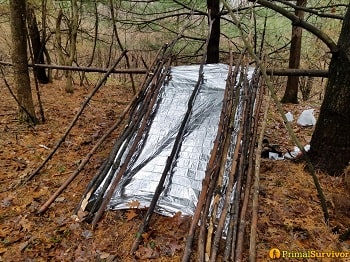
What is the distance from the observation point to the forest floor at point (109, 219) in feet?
7.76

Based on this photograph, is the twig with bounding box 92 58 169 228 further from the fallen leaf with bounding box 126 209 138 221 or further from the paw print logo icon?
the paw print logo icon

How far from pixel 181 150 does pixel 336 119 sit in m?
1.69


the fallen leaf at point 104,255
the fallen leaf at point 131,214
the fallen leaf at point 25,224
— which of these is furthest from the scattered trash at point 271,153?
the fallen leaf at point 25,224

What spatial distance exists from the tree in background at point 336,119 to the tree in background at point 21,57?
13.9 feet

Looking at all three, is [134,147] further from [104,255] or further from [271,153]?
[271,153]

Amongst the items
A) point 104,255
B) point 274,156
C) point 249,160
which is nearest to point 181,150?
point 249,160

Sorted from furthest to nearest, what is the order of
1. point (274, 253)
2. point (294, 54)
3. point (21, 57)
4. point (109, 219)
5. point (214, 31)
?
point (294, 54) < point (214, 31) < point (21, 57) < point (109, 219) < point (274, 253)

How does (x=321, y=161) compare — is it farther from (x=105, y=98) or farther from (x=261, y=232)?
(x=105, y=98)

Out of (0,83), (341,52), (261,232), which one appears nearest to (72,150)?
(261,232)

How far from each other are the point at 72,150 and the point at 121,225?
1.88 m

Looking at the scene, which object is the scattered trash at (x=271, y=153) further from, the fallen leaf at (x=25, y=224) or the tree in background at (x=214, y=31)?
the fallen leaf at (x=25, y=224)

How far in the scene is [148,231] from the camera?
250 cm

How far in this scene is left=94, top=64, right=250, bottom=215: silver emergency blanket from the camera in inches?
106

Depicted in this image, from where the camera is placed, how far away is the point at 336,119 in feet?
9.91
